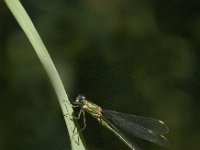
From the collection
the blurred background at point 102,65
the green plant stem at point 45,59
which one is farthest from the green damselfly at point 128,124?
the green plant stem at point 45,59

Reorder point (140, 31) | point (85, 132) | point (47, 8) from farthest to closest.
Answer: point (85, 132)
point (140, 31)
point (47, 8)

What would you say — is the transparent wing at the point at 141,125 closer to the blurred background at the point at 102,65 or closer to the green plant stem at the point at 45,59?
the blurred background at the point at 102,65

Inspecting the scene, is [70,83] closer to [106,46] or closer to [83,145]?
[106,46]

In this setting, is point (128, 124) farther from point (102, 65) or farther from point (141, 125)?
point (102, 65)

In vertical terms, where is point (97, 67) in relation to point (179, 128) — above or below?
above

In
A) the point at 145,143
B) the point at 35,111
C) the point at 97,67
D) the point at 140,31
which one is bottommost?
the point at 145,143

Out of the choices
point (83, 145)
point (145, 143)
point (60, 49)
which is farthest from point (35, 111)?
point (83, 145)

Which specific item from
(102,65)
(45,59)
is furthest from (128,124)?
(45,59)
